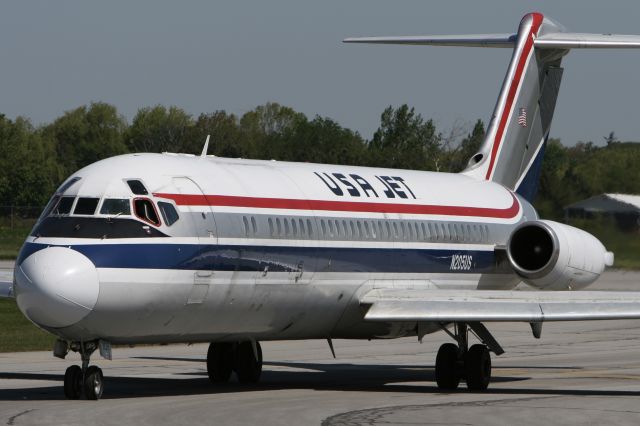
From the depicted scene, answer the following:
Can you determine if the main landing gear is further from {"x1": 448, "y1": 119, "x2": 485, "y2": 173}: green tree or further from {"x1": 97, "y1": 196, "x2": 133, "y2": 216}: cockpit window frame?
{"x1": 448, "y1": 119, "x2": 485, "y2": 173}: green tree

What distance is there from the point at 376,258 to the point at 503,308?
2356mm

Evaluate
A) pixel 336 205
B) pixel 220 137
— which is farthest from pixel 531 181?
pixel 220 137

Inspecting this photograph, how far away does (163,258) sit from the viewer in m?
18.0

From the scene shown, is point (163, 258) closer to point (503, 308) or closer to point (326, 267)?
point (326, 267)

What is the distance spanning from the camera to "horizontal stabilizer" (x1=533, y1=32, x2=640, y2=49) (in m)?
26.5

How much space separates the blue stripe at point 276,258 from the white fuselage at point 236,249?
0.06 ft

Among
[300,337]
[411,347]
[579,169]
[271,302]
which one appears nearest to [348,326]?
[300,337]

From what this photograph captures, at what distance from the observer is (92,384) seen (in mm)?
17891

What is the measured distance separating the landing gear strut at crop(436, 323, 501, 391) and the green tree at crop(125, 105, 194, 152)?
42623mm

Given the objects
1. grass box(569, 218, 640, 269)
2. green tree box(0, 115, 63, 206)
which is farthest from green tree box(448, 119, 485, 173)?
grass box(569, 218, 640, 269)

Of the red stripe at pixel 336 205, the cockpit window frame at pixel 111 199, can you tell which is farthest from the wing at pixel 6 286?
the red stripe at pixel 336 205

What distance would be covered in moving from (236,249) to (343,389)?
313cm

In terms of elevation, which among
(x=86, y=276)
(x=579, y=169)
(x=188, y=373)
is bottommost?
(x=188, y=373)

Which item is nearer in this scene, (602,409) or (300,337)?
(602,409)
